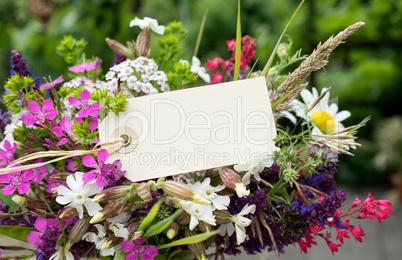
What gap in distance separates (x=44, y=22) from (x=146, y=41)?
1.94 m

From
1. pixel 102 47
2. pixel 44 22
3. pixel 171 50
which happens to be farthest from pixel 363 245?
pixel 44 22

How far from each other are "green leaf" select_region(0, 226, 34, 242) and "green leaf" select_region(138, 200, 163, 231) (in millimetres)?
160

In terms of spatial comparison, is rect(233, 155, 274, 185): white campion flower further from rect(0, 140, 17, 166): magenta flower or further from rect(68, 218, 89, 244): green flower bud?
rect(0, 140, 17, 166): magenta flower

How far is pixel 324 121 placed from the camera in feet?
1.92

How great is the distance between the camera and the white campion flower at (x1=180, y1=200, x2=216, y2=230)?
463 mm

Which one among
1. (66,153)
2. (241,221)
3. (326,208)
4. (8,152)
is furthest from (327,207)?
(8,152)

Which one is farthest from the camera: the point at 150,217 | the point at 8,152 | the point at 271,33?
the point at 271,33

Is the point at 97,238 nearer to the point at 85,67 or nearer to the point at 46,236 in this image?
the point at 46,236

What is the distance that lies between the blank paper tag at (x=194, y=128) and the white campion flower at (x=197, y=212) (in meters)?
0.05

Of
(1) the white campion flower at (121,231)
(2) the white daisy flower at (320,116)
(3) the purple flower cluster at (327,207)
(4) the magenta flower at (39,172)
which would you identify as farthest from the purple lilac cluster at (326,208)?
(4) the magenta flower at (39,172)

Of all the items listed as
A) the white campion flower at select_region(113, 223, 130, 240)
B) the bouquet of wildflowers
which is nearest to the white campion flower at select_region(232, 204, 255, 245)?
the bouquet of wildflowers

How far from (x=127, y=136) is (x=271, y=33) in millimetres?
2305

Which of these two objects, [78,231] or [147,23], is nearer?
[78,231]

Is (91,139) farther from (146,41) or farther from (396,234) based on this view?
(396,234)
